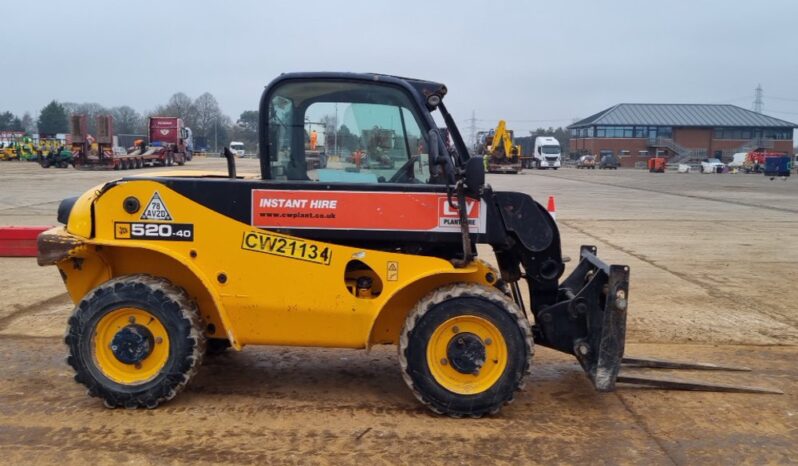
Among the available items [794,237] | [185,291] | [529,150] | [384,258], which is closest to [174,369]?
[185,291]

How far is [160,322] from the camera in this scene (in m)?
4.48

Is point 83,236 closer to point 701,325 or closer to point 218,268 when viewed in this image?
point 218,268

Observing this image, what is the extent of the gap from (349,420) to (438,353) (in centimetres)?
71

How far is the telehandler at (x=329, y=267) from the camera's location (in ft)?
14.4

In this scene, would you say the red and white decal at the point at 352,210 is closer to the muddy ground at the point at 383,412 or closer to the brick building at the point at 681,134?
the muddy ground at the point at 383,412

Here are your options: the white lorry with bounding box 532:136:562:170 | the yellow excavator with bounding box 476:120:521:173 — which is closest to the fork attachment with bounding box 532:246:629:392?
the yellow excavator with bounding box 476:120:521:173

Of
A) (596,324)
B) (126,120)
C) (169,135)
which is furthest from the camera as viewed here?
(126,120)

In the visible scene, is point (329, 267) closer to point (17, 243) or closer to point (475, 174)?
point (475, 174)

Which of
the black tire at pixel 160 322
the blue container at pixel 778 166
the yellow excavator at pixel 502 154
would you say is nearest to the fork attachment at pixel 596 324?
the black tire at pixel 160 322

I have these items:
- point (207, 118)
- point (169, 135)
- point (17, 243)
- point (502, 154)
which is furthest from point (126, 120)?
→ point (17, 243)

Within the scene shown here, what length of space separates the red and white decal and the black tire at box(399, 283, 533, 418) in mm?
487

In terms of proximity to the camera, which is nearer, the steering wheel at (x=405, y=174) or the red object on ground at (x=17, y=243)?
the steering wheel at (x=405, y=174)

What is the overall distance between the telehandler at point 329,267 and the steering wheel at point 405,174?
0.01 metres

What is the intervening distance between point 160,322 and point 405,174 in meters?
1.87
